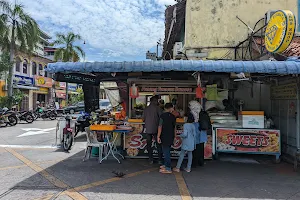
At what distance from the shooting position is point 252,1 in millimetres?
10156

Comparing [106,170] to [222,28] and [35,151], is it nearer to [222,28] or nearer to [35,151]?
[35,151]

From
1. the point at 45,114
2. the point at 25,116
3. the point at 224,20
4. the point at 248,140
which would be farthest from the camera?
the point at 45,114

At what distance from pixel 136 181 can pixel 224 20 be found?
7596mm

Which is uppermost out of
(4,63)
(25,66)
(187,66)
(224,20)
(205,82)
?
(25,66)

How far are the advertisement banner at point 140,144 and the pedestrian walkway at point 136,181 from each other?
0.27 metres

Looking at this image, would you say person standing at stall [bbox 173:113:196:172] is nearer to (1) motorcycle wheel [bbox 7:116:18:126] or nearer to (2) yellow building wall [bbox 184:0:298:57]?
(2) yellow building wall [bbox 184:0:298:57]

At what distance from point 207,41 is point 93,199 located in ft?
25.7

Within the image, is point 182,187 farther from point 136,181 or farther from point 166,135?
point 166,135

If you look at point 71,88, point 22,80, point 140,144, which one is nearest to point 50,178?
point 140,144

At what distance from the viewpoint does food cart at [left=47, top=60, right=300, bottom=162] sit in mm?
5934

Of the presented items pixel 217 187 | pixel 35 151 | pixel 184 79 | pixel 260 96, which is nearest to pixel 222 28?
pixel 260 96

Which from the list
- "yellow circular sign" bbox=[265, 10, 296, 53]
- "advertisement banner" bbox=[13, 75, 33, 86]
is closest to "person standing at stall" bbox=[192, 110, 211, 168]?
"yellow circular sign" bbox=[265, 10, 296, 53]

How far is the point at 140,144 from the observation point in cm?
723

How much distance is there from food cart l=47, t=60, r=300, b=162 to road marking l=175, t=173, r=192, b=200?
151 centimetres
